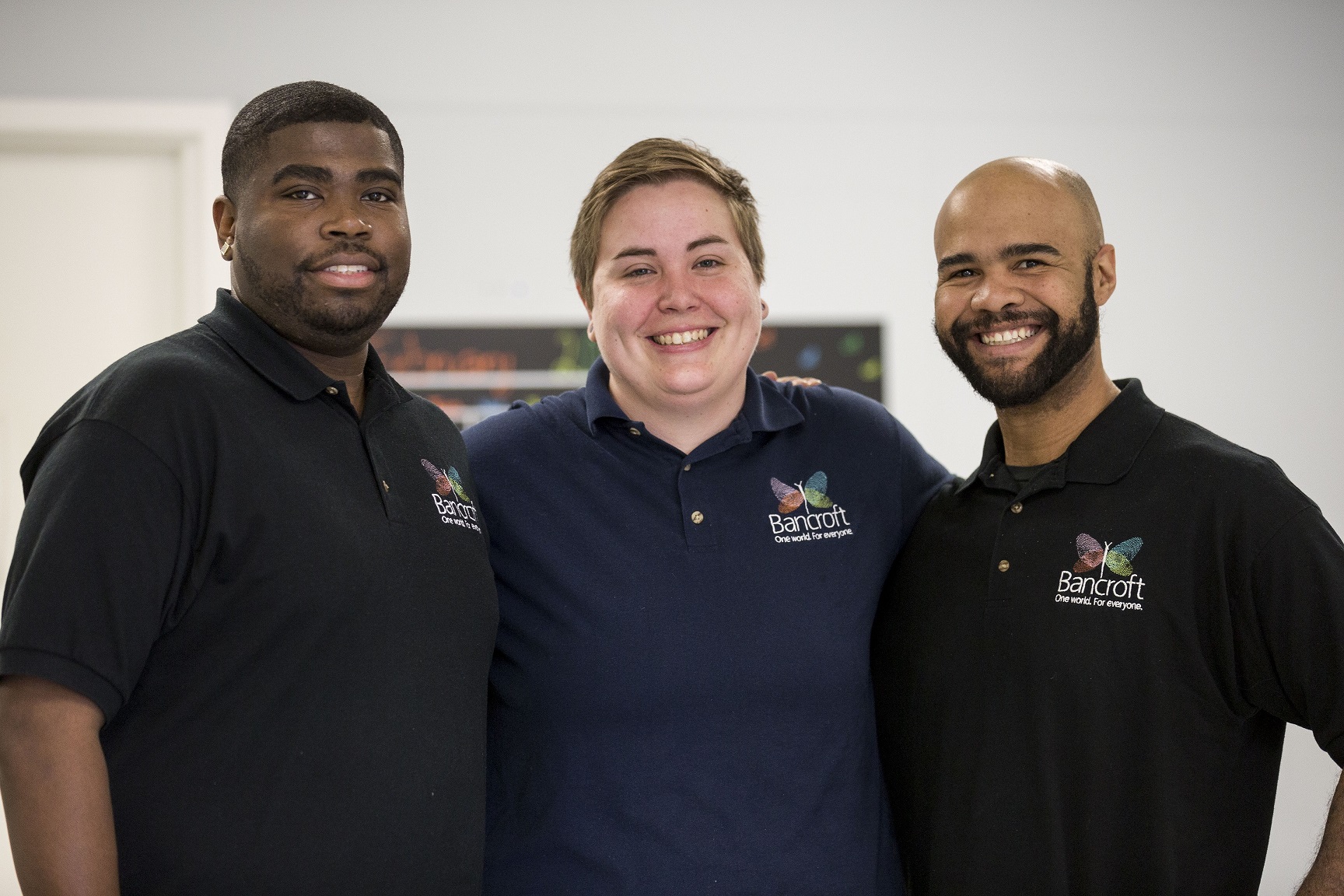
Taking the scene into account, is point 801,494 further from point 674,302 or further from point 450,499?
point 450,499

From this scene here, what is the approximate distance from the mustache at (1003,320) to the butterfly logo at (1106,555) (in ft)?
1.09

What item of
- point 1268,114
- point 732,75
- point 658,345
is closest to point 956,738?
point 658,345

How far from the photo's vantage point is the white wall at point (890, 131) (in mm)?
3172

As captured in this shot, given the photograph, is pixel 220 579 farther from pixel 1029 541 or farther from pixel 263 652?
pixel 1029 541

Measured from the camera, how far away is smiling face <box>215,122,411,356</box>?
1.46 m

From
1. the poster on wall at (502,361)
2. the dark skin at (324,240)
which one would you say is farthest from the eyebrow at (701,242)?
the poster on wall at (502,361)

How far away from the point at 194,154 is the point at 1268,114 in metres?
3.12

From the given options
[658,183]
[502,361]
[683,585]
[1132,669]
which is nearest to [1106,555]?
[1132,669]

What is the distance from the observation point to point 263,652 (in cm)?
130

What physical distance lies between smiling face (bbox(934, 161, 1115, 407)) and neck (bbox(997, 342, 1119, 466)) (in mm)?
15

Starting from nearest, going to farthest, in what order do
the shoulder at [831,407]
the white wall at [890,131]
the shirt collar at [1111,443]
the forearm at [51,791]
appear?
the forearm at [51,791] < the shirt collar at [1111,443] < the shoulder at [831,407] < the white wall at [890,131]

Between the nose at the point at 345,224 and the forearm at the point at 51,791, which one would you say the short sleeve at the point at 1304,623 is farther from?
the forearm at the point at 51,791

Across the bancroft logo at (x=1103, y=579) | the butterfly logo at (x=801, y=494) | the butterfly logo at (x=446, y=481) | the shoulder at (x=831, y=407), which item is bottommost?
the bancroft logo at (x=1103, y=579)

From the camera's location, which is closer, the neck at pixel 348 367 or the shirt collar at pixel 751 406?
the neck at pixel 348 367
